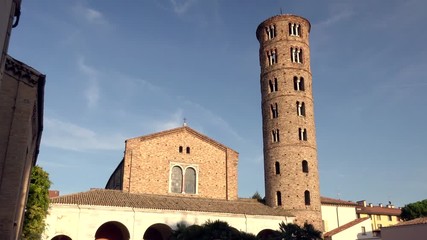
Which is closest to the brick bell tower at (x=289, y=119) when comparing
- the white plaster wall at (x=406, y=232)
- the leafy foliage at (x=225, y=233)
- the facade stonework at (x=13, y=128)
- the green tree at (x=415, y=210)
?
the white plaster wall at (x=406, y=232)

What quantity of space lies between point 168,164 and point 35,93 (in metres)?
18.1

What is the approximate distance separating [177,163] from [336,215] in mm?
16699

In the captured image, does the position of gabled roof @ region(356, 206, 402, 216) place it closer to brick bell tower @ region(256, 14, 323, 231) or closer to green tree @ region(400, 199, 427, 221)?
green tree @ region(400, 199, 427, 221)

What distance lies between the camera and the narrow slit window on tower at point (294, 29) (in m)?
34.8

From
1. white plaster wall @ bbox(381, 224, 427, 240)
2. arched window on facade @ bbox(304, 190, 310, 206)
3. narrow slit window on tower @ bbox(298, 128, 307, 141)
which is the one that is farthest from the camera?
narrow slit window on tower @ bbox(298, 128, 307, 141)

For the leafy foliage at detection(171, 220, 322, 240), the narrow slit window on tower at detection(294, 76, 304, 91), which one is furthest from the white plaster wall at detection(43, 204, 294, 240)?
the narrow slit window on tower at detection(294, 76, 304, 91)

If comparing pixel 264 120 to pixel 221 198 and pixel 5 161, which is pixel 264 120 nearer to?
pixel 221 198

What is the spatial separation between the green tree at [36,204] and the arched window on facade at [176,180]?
36.3 feet

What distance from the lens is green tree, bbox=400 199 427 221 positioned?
4384cm

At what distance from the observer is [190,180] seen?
1253 inches

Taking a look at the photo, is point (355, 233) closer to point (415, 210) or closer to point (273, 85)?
point (415, 210)

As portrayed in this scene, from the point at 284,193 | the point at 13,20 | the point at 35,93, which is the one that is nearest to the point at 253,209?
the point at 284,193

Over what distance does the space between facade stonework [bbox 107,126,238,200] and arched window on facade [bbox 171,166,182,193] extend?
32 cm

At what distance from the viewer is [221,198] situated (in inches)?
1262
